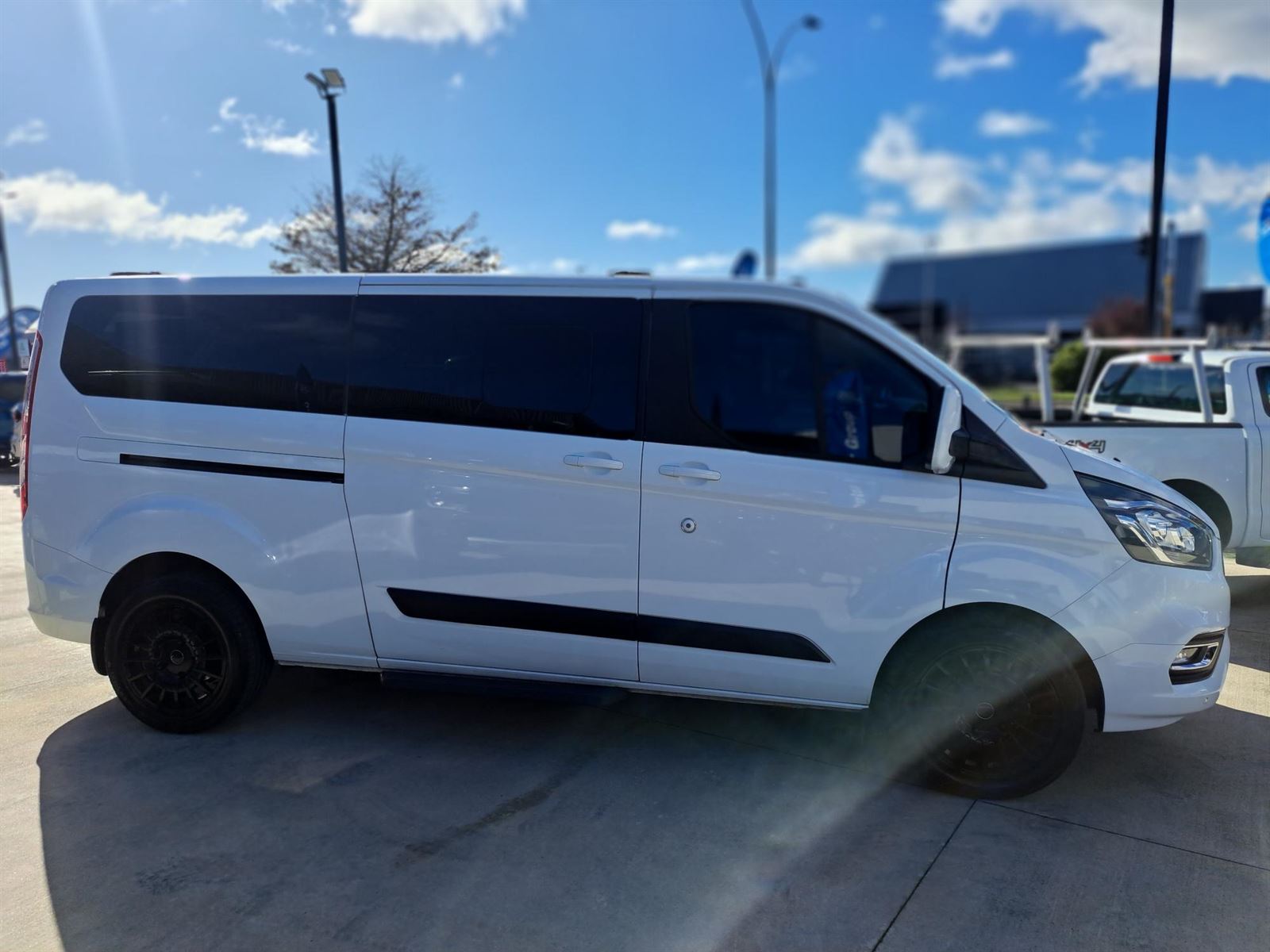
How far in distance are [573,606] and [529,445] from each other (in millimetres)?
692

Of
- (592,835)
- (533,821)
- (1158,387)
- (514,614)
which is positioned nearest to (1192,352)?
(1158,387)

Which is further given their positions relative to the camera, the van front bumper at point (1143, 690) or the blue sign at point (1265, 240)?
the blue sign at point (1265, 240)

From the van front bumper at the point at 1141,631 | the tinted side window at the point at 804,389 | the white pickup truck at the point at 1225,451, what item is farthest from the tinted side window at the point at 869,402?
the white pickup truck at the point at 1225,451

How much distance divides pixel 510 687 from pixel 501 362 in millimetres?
1377

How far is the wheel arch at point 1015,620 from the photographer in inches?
139

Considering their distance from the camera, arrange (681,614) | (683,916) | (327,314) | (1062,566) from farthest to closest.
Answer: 1. (327,314)
2. (681,614)
3. (1062,566)
4. (683,916)

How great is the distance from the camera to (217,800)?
143 inches

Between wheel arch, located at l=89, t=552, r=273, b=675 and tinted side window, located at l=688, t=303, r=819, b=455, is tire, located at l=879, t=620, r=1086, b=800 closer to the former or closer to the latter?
tinted side window, located at l=688, t=303, r=819, b=455

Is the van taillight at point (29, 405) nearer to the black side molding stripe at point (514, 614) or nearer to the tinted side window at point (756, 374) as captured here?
the black side molding stripe at point (514, 614)

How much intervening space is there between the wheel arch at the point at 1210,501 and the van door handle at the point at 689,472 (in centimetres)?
473

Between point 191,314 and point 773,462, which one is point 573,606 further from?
point 191,314

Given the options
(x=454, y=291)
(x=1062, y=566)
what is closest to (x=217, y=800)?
(x=454, y=291)

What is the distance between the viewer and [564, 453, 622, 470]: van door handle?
3.67 metres

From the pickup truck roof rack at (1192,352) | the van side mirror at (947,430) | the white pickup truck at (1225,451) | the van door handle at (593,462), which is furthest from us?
the pickup truck roof rack at (1192,352)
